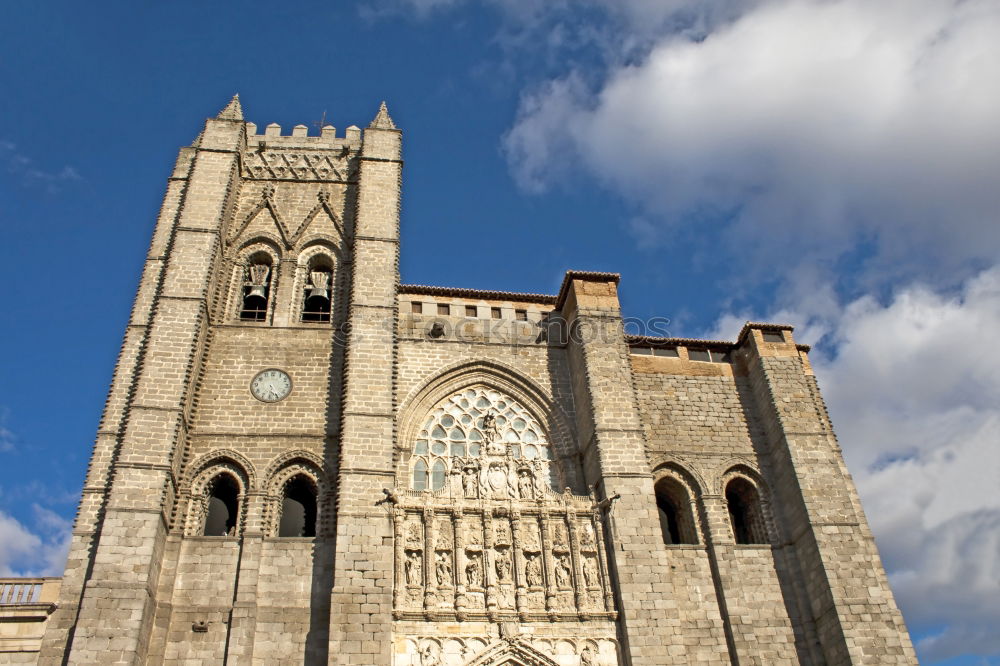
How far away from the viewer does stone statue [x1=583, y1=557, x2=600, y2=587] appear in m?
13.5

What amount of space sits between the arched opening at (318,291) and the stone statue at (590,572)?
279 inches

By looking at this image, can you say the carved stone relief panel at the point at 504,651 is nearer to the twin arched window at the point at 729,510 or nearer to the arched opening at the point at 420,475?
the arched opening at the point at 420,475

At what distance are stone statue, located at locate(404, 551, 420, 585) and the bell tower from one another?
59 cm

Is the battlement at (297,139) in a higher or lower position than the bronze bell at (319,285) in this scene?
higher

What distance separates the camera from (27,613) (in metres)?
12.5

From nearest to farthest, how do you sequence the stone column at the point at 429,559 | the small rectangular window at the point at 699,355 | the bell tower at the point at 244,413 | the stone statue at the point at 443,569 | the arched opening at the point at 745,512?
the bell tower at the point at 244,413
the stone column at the point at 429,559
the stone statue at the point at 443,569
the arched opening at the point at 745,512
the small rectangular window at the point at 699,355

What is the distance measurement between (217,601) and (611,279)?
9.23 m

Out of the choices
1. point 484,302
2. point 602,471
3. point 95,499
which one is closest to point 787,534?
point 602,471

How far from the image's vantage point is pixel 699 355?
1762 centimetres

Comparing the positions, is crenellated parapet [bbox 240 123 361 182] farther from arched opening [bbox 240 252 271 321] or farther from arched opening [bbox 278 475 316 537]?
arched opening [bbox 278 475 316 537]

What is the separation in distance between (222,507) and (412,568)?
3.72 m

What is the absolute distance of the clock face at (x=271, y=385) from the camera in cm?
1534

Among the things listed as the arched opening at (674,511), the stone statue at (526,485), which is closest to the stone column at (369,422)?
the stone statue at (526,485)

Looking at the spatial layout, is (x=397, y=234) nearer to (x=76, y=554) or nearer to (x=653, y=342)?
(x=653, y=342)
